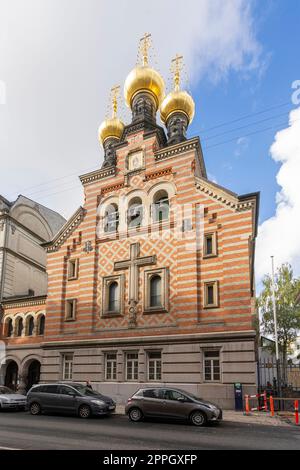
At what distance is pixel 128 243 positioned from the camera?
26.9 metres

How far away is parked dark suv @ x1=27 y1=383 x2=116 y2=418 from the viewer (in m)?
17.7

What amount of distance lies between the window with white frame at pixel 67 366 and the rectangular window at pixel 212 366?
9758 mm

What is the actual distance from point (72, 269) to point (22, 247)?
30.6ft

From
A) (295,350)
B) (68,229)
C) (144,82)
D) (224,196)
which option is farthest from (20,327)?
(295,350)

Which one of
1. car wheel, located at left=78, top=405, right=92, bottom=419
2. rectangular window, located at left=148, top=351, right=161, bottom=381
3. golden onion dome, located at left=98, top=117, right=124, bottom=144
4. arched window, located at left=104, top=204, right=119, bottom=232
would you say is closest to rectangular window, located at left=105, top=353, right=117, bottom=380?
rectangular window, located at left=148, top=351, right=161, bottom=381

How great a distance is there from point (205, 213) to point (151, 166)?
5751 millimetres

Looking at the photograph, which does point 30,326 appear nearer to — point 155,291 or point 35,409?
point 155,291

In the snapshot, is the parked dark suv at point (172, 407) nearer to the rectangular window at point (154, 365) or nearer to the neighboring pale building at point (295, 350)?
the rectangular window at point (154, 365)

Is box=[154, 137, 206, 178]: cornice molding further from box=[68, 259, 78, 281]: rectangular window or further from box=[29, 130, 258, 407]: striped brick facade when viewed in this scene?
box=[68, 259, 78, 281]: rectangular window

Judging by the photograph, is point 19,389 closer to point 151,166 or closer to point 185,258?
point 185,258

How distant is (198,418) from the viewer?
15.6 metres

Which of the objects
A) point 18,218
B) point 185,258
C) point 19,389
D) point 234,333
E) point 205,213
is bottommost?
point 19,389

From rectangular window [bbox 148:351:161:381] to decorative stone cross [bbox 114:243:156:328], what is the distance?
2184 millimetres
